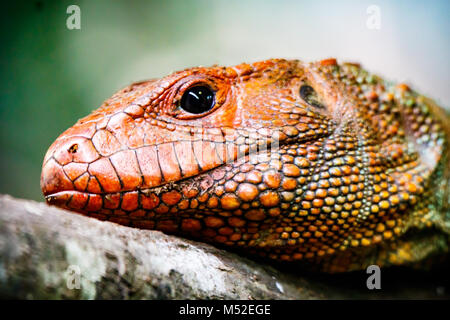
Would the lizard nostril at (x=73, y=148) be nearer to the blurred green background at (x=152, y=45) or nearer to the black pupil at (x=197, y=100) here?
the black pupil at (x=197, y=100)

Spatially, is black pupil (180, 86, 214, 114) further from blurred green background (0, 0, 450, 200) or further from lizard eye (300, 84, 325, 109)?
blurred green background (0, 0, 450, 200)

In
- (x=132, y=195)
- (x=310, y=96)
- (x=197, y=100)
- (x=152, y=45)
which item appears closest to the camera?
(x=132, y=195)

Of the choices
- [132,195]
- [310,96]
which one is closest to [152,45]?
[310,96]

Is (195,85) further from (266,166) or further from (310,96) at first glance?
(310,96)

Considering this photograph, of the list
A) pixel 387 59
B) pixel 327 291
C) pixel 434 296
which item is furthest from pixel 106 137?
pixel 387 59

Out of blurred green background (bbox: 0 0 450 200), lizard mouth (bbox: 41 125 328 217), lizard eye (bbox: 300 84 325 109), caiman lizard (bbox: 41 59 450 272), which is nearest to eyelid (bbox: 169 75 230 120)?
caiman lizard (bbox: 41 59 450 272)

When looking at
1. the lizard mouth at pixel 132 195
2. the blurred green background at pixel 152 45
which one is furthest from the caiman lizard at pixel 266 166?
the blurred green background at pixel 152 45

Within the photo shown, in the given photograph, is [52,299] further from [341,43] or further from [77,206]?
[341,43]
